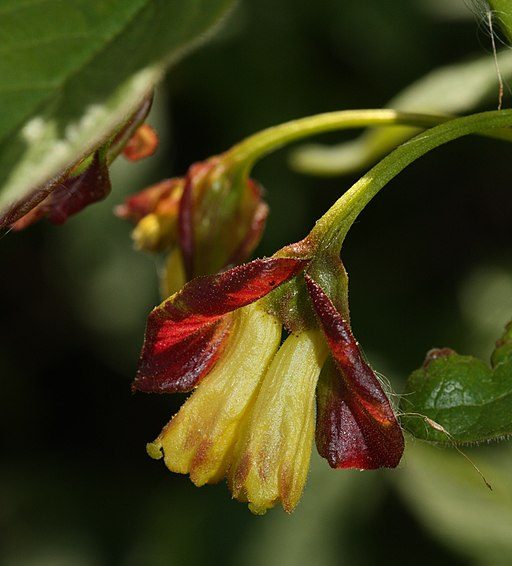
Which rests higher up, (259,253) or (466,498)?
(259,253)

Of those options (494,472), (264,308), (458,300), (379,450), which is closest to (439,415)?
(379,450)

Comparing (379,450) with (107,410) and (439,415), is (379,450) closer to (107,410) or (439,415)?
(439,415)

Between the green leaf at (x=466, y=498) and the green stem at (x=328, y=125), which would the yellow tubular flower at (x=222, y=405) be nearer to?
the green stem at (x=328, y=125)

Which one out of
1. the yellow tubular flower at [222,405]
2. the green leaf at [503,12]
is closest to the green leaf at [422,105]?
the green leaf at [503,12]

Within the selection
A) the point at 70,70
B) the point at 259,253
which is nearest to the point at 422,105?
the point at 70,70

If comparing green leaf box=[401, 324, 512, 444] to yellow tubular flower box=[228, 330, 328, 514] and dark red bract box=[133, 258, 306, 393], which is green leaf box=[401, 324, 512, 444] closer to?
yellow tubular flower box=[228, 330, 328, 514]

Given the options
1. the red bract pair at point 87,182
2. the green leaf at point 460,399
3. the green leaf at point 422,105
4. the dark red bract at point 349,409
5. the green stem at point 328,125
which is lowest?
the green leaf at point 422,105

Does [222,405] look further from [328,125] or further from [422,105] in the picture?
[422,105]
